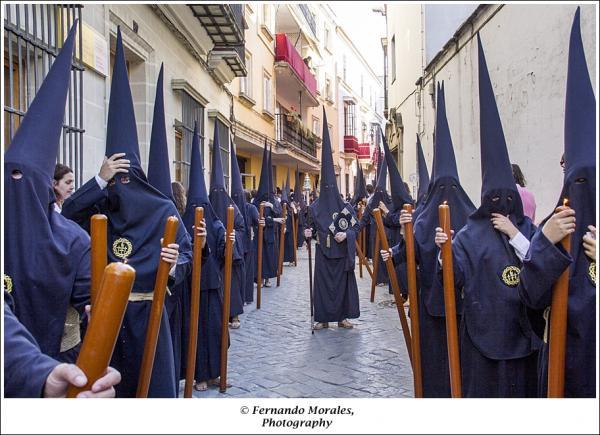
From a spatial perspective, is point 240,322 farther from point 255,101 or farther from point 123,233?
point 255,101

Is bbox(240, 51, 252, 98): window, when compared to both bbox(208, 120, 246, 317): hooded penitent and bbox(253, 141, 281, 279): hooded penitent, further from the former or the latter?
bbox(208, 120, 246, 317): hooded penitent

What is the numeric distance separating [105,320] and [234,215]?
4.99m

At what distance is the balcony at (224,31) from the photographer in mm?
9961

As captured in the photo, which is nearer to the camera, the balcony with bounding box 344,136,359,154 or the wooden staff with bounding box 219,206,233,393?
the wooden staff with bounding box 219,206,233,393

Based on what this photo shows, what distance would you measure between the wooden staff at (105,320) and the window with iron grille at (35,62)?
3.55 meters

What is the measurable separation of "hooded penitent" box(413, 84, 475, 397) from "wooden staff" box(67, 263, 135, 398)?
10.3 ft

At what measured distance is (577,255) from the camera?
2633 mm

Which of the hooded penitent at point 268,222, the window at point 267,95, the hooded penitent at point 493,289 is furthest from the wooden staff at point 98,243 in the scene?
the window at point 267,95

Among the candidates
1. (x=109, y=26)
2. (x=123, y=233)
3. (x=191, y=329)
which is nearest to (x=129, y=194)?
(x=123, y=233)

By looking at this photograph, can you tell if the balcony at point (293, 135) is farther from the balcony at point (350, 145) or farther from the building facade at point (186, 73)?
the balcony at point (350, 145)

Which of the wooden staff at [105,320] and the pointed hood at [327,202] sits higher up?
the pointed hood at [327,202]

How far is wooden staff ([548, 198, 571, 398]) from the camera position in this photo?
2477 mm

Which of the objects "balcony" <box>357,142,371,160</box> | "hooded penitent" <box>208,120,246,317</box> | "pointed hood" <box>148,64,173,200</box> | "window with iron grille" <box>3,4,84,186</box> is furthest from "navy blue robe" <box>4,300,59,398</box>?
"balcony" <box>357,142,371,160</box>

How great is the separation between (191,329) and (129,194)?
4.01ft
